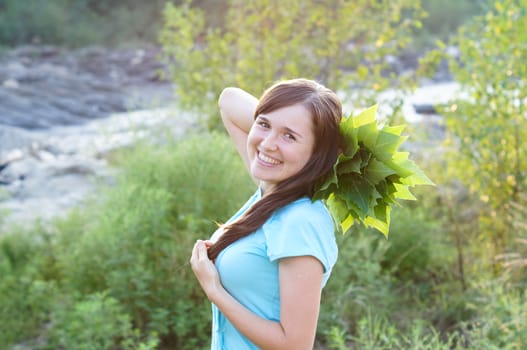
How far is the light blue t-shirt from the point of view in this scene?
75.9 inches

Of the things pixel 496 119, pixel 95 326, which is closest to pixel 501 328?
pixel 95 326

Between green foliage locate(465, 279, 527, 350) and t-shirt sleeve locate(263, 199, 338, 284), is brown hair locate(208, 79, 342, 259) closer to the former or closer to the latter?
t-shirt sleeve locate(263, 199, 338, 284)

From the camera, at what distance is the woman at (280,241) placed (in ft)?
6.29

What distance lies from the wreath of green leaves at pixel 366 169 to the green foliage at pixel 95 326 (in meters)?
2.11

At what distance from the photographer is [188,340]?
4.43m

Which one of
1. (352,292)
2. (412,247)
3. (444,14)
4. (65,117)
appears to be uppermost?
(352,292)

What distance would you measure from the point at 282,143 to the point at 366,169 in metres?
0.26

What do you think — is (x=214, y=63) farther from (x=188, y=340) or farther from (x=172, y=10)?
(x=188, y=340)

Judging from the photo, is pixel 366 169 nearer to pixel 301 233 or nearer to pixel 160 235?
pixel 301 233

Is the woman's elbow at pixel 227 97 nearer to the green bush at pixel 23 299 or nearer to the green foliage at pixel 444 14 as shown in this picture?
the green bush at pixel 23 299

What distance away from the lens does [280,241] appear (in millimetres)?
1925

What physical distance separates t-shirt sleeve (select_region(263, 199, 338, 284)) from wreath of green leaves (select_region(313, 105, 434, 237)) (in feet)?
0.24

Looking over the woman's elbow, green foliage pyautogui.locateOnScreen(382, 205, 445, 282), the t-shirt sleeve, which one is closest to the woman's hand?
the t-shirt sleeve

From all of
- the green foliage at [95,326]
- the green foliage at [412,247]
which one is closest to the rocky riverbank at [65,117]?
the green foliage at [95,326]
